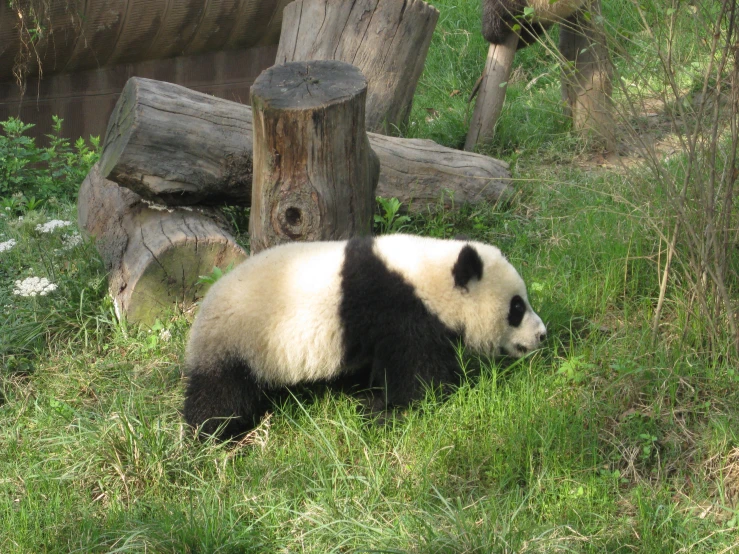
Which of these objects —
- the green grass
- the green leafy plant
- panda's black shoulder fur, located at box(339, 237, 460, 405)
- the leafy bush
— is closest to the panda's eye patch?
the green grass

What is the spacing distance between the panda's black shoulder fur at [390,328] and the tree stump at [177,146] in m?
1.63

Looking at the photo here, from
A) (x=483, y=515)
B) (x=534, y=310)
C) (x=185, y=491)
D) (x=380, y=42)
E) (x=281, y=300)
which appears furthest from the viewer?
(x=380, y=42)

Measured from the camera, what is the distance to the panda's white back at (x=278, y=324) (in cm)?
354

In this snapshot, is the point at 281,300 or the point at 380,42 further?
the point at 380,42

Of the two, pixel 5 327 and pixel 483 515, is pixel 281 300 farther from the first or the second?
pixel 5 327

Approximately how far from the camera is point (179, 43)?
7824 mm

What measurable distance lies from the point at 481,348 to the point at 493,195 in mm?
2115

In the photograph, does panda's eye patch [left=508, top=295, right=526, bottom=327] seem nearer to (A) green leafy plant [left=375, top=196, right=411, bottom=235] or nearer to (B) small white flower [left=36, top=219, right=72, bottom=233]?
(A) green leafy plant [left=375, top=196, right=411, bottom=235]

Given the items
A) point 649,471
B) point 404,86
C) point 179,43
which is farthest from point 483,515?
point 179,43

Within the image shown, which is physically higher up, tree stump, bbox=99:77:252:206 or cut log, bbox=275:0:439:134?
cut log, bbox=275:0:439:134

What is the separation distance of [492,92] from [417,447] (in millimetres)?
4132

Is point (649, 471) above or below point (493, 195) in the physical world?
below

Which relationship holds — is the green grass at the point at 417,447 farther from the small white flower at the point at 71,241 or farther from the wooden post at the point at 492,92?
the wooden post at the point at 492,92

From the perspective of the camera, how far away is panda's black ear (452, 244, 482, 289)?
3602mm
